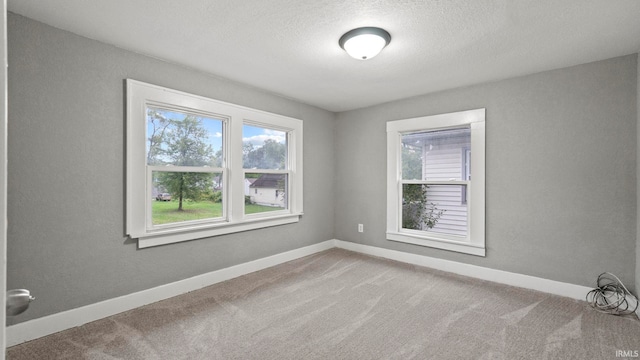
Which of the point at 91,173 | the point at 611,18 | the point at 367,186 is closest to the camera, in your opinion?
the point at 611,18

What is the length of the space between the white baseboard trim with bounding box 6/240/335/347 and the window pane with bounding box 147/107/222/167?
3.99ft

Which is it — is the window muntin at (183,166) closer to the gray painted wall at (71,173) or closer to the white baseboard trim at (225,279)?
the gray painted wall at (71,173)

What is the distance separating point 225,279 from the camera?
3258 millimetres

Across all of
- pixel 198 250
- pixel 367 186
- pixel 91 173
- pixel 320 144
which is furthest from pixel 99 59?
pixel 367 186

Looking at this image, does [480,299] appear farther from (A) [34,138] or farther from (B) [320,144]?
(A) [34,138]

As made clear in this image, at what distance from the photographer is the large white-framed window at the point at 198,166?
261cm

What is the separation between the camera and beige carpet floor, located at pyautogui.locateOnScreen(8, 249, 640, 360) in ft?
6.46

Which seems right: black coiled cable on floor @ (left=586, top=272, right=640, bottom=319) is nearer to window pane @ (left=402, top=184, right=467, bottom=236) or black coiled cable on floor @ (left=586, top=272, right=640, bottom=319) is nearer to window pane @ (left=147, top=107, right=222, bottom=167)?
window pane @ (left=402, top=184, right=467, bottom=236)

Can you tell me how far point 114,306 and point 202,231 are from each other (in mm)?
949

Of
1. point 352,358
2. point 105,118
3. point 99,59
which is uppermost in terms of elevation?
point 99,59

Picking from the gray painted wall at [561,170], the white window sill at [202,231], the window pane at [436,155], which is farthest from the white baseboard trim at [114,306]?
the gray painted wall at [561,170]

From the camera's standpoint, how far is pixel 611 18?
2029 mm

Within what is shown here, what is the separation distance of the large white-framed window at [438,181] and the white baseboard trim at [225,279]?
235 millimetres

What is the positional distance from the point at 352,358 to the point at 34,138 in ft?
8.98
